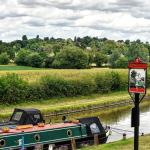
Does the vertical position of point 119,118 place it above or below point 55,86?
below

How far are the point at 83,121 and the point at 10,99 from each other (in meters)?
26.1

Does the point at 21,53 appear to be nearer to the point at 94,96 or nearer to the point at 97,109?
the point at 94,96

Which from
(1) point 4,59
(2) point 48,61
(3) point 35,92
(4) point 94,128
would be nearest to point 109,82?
(3) point 35,92

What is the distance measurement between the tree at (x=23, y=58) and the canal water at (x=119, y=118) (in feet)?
201

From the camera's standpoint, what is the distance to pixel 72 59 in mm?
101062

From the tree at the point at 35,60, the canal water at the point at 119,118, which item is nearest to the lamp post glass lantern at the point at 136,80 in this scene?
the canal water at the point at 119,118

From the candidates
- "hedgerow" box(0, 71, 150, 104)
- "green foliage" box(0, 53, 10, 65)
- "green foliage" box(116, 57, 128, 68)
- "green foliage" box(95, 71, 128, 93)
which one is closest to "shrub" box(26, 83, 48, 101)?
"hedgerow" box(0, 71, 150, 104)

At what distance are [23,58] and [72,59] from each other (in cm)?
2234

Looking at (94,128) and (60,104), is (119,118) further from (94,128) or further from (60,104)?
(94,128)

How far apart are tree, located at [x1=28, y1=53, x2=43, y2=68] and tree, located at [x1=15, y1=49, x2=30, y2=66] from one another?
291 centimetres

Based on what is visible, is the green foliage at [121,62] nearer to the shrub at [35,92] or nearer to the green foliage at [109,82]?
the green foliage at [109,82]

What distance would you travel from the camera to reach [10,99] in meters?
52.6

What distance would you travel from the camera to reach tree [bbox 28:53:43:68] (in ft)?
363

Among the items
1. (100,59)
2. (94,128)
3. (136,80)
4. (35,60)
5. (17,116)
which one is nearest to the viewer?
(136,80)
